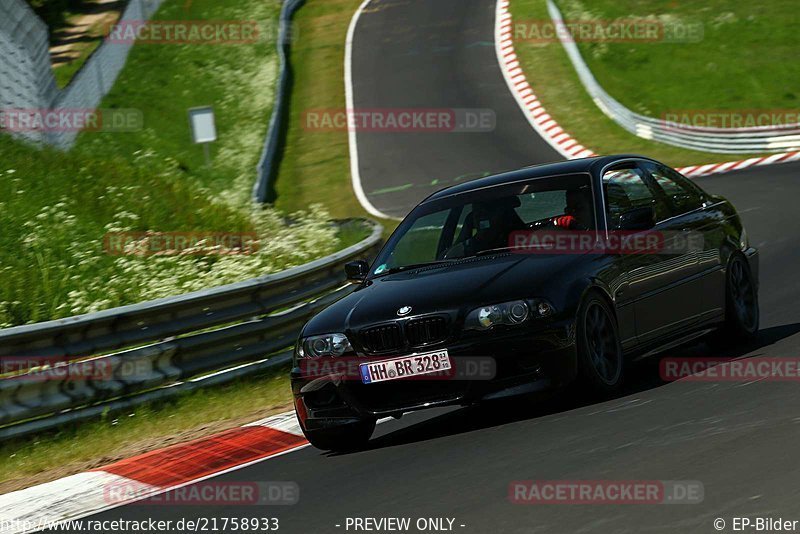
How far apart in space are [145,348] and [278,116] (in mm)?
24168

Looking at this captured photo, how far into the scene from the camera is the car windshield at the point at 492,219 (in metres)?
8.39

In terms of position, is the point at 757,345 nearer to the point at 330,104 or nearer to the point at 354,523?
the point at 354,523

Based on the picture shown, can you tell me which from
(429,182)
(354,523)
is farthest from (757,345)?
(429,182)

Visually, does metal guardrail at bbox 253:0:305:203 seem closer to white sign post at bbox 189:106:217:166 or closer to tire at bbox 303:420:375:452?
white sign post at bbox 189:106:217:166

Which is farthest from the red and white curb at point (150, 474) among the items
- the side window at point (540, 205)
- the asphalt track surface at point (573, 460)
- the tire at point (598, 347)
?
the side window at point (540, 205)

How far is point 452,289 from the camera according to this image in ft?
24.7

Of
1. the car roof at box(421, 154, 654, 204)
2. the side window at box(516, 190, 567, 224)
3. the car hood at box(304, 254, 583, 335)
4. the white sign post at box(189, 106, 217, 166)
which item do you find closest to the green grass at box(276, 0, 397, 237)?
the white sign post at box(189, 106, 217, 166)

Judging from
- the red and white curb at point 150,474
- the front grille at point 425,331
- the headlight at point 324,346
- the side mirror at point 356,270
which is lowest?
the red and white curb at point 150,474

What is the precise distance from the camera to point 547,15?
39094 millimetres

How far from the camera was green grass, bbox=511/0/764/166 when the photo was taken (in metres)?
27.7

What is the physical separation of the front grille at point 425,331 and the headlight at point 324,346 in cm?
38

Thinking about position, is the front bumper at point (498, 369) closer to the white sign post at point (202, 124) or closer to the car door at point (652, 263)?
the car door at point (652, 263)

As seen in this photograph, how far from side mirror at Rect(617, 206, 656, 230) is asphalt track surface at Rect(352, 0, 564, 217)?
50.9ft

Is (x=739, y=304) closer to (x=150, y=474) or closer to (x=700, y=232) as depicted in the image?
(x=700, y=232)
